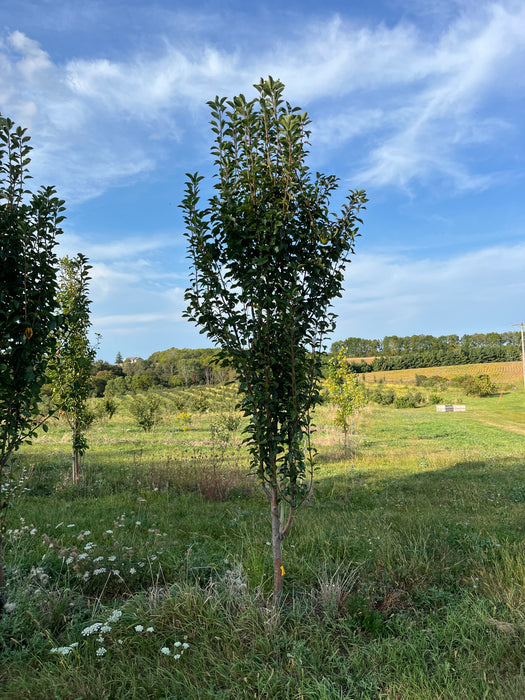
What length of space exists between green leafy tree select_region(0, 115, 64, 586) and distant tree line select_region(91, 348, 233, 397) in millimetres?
50130

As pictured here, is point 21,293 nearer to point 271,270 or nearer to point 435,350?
point 271,270

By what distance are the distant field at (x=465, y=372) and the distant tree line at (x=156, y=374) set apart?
A: 29.5 m

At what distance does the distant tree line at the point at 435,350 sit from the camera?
88.4m

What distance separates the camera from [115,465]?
11906 millimetres

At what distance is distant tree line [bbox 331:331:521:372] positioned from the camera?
290ft

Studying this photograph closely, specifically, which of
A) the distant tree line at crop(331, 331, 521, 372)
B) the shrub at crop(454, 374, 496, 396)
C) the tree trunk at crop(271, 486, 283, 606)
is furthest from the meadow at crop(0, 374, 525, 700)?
the distant tree line at crop(331, 331, 521, 372)

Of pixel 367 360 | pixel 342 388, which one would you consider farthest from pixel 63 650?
pixel 367 360

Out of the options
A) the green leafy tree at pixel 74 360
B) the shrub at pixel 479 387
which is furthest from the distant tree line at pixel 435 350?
the green leafy tree at pixel 74 360

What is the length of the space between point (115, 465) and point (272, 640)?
31.4 feet

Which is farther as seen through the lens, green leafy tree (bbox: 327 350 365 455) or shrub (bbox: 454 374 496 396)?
shrub (bbox: 454 374 496 396)

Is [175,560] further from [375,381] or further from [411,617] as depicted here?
[375,381]

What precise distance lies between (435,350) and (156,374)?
61711 millimetres

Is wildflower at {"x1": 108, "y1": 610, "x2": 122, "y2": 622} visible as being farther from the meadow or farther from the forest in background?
the forest in background

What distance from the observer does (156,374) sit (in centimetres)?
7456
